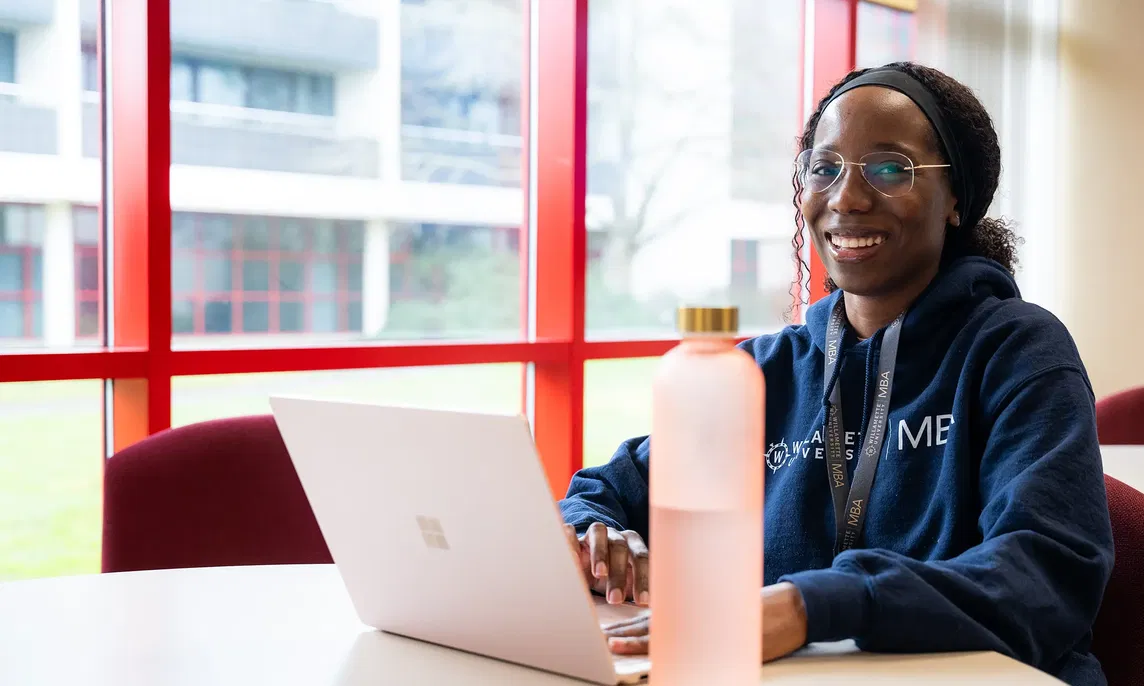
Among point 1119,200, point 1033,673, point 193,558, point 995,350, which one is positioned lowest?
point 193,558

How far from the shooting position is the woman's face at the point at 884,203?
5.04ft

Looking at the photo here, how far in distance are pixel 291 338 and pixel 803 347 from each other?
6.90 feet

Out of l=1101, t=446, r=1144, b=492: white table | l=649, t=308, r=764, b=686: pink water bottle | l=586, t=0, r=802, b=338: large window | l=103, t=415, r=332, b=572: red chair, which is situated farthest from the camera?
l=586, t=0, r=802, b=338: large window

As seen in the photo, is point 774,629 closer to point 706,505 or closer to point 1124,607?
point 706,505

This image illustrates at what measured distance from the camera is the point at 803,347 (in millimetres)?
1698

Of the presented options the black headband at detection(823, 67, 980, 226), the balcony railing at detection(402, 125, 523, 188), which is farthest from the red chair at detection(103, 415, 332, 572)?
the balcony railing at detection(402, 125, 523, 188)

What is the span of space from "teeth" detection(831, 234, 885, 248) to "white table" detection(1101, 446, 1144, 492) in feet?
2.67

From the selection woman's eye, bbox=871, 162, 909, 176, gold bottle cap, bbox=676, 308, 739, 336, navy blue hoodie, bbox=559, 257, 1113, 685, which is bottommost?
navy blue hoodie, bbox=559, 257, 1113, 685

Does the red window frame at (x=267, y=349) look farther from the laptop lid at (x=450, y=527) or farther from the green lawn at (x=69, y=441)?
the laptop lid at (x=450, y=527)

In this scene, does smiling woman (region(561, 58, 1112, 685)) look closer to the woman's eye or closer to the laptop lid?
the woman's eye

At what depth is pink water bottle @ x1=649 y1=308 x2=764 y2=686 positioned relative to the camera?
637 mm

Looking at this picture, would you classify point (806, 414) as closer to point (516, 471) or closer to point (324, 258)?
point (516, 471)

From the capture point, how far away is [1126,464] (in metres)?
2.22

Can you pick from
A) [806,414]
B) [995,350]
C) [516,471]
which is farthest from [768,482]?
[516,471]
